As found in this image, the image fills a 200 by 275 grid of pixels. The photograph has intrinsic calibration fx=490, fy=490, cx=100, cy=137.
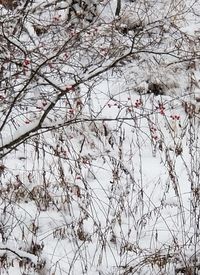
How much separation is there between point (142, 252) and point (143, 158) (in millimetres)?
1885

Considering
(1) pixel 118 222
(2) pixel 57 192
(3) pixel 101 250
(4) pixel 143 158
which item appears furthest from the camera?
(4) pixel 143 158

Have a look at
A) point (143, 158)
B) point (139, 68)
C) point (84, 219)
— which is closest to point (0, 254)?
point (84, 219)

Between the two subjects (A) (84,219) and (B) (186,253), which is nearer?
(B) (186,253)

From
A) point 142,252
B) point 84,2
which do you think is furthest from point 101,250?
point 84,2

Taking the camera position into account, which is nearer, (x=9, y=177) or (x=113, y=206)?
(x=113, y=206)

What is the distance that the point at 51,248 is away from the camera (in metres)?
3.29

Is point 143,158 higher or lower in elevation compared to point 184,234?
higher

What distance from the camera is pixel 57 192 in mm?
4078

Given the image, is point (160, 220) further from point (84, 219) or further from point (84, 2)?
point (84, 2)

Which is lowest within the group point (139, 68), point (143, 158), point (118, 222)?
point (118, 222)

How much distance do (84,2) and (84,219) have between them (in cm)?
404

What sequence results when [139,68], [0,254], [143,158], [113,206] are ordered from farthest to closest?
1. [139,68]
2. [143,158]
3. [113,206]
4. [0,254]

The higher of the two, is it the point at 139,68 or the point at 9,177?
the point at 139,68

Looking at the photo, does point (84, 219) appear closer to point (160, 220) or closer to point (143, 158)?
point (160, 220)
